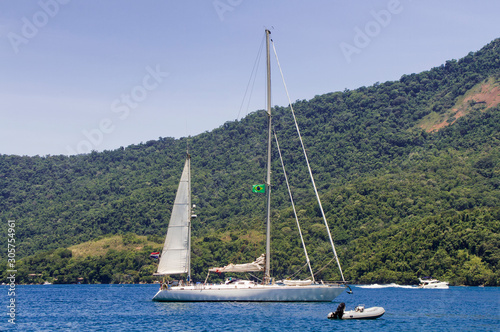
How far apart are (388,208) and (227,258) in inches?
1626

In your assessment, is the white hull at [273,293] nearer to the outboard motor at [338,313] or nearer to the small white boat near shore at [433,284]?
the outboard motor at [338,313]

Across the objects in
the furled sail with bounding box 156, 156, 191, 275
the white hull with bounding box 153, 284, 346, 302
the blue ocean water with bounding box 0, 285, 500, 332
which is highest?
the furled sail with bounding box 156, 156, 191, 275

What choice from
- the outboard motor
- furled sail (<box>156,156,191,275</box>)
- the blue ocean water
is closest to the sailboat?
furled sail (<box>156,156,191,275</box>)

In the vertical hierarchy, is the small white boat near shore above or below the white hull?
below

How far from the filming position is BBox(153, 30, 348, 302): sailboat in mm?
Result: 58500

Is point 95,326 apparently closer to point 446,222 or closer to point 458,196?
point 446,222

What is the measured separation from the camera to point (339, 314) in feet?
179

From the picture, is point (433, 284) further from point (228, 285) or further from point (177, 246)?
point (177, 246)

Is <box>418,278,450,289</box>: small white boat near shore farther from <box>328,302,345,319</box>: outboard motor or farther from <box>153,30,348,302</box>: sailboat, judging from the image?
<box>328,302,345,319</box>: outboard motor

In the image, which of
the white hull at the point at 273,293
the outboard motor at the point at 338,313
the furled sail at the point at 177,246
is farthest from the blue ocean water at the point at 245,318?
the furled sail at the point at 177,246

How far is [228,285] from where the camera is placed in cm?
5981

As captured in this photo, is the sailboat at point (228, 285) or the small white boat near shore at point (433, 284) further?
the small white boat near shore at point (433, 284)

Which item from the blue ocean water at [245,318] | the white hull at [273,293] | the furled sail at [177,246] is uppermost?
the furled sail at [177,246]

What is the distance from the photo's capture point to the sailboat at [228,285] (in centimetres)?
5850
